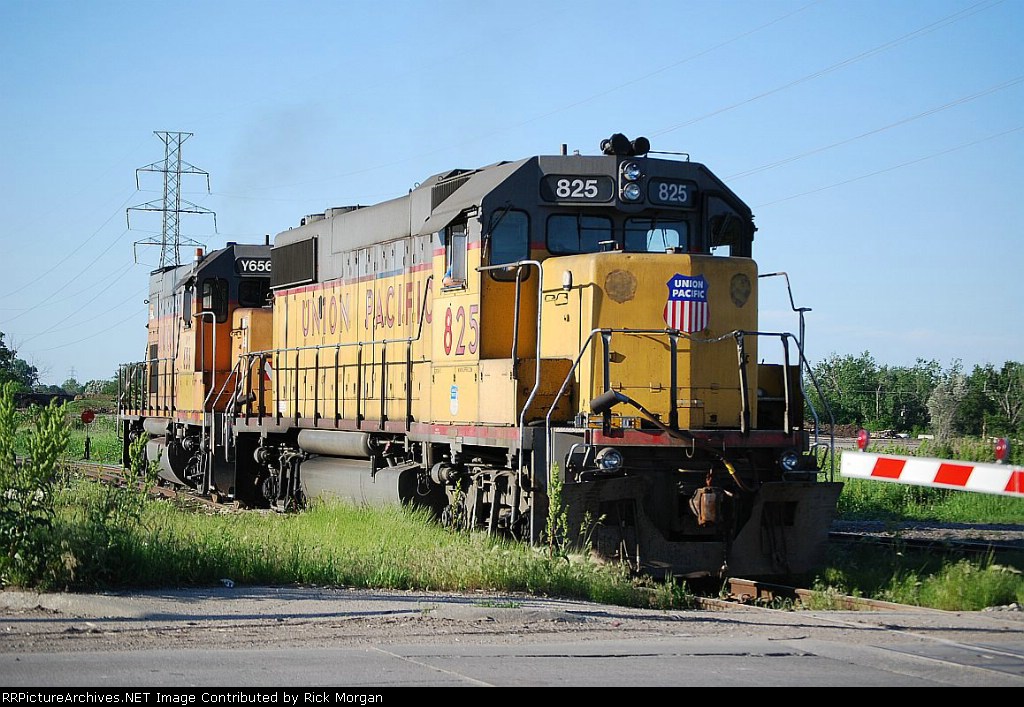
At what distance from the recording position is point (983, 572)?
10.4 m

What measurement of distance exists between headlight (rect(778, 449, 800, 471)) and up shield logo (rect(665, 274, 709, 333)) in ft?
4.60

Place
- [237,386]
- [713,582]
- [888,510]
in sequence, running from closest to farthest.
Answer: [713,582], [237,386], [888,510]

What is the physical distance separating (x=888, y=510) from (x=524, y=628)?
46.1 feet

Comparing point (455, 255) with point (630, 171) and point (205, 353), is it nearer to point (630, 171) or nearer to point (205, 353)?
point (630, 171)

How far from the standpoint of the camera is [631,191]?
446 inches

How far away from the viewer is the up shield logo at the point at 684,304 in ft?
35.3

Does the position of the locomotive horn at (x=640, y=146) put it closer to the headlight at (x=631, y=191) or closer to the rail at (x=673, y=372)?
the headlight at (x=631, y=191)

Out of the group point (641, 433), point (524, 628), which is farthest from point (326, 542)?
point (524, 628)

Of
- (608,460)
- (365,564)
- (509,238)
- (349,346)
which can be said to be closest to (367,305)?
(349,346)

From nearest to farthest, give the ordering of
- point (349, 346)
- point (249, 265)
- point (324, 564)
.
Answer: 1. point (324, 564)
2. point (349, 346)
3. point (249, 265)

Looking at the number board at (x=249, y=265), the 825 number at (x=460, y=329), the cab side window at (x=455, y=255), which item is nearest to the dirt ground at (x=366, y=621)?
the 825 number at (x=460, y=329)

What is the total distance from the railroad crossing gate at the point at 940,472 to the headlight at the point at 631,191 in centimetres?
361

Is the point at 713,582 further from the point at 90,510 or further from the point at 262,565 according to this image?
the point at 90,510

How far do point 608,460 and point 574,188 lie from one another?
278 centimetres
